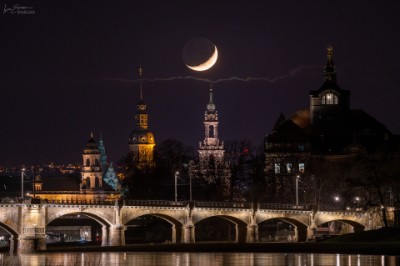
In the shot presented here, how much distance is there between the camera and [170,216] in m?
164

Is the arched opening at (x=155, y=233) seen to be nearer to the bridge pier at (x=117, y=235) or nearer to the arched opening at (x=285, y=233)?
the arched opening at (x=285, y=233)

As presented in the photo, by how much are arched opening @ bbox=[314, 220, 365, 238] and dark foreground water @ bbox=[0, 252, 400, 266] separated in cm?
4007

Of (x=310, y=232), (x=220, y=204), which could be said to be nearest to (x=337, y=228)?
(x=310, y=232)

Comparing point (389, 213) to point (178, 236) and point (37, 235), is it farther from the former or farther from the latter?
point (37, 235)

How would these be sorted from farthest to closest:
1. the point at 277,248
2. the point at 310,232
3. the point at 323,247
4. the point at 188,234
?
the point at 310,232, the point at 188,234, the point at 277,248, the point at 323,247

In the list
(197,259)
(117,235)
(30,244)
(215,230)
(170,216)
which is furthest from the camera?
(215,230)

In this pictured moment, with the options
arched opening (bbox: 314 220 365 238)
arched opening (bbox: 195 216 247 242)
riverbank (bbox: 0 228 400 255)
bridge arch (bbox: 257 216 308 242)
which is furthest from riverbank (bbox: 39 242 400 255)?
arched opening (bbox: 195 216 247 242)

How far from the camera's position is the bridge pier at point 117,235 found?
156 m

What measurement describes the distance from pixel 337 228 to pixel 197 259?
263ft

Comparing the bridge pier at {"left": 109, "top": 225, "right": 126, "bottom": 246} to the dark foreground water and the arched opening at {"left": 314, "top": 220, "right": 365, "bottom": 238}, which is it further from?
the arched opening at {"left": 314, "top": 220, "right": 365, "bottom": 238}

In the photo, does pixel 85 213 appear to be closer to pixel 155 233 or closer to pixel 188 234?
pixel 188 234

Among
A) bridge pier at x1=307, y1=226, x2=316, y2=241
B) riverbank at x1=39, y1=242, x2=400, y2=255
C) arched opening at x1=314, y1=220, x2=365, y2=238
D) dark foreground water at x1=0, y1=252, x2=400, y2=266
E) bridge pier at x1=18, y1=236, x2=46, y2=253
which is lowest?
dark foreground water at x1=0, y1=252, x2=400, y2=266

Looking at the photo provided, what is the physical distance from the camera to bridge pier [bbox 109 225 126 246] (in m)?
156

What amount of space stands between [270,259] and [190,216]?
49662 mm
